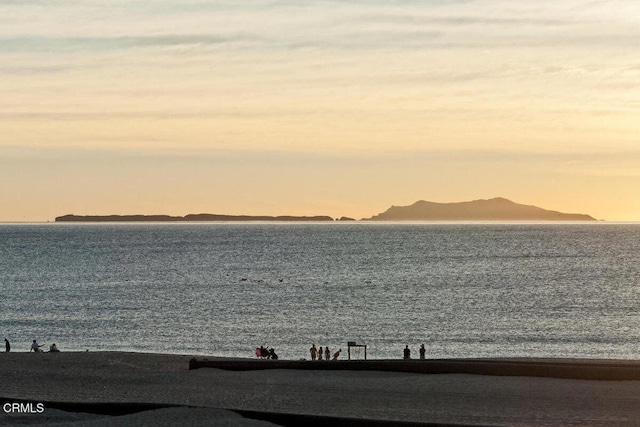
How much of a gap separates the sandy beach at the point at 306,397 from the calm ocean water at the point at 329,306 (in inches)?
1046

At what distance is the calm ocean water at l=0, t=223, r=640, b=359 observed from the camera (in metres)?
61.7

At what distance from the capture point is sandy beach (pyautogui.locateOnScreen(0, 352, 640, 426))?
1989 cm

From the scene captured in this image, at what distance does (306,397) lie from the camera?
2367cm

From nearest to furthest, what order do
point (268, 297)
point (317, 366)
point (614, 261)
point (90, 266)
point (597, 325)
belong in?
point (317, 366) → point (597, 325) → point (268, 297) → point (90, 266) → point (614, 261)

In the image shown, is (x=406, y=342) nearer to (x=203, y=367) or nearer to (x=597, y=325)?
(x=597, y=325)

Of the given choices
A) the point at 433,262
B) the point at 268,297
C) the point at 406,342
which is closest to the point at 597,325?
the point at 406,342

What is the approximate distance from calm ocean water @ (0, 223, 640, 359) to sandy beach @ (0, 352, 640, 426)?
26.6m

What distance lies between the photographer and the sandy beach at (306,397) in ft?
65.3

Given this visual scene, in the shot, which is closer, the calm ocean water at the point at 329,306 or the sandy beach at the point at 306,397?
the sandy beach at the point at 306,397

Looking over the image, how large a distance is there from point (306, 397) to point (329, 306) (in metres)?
62.7

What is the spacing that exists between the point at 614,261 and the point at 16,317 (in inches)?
4115

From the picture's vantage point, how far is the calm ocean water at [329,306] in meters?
61.7

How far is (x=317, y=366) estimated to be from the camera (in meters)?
29.0

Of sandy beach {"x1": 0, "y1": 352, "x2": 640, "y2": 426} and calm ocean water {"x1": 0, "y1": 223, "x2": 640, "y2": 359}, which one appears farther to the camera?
calm ocean water {"x1": 0, "y1": 223, "x2": 640, "y2": 359}
